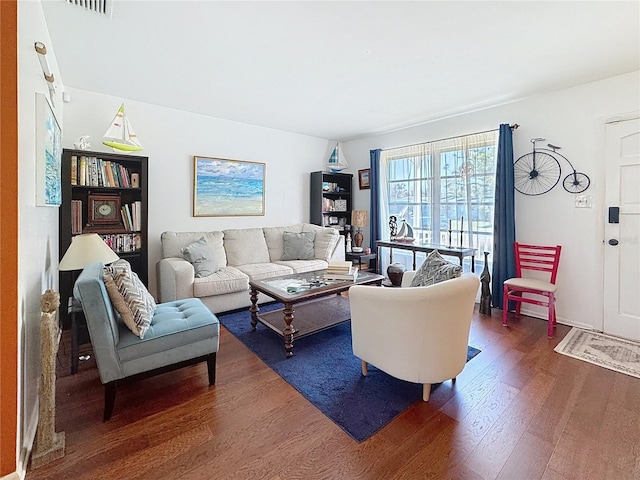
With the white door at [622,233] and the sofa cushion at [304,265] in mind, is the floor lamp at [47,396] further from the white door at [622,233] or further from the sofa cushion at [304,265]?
the white door at [622,233]

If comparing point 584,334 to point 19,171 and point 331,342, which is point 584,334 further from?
point 19,171

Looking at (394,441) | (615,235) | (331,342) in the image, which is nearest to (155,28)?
(331,342)

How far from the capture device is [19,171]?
4.34 feet

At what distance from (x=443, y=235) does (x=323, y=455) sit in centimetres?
345

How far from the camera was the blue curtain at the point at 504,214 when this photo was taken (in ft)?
11.6

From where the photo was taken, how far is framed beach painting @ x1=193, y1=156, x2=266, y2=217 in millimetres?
4156

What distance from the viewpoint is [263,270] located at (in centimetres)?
377

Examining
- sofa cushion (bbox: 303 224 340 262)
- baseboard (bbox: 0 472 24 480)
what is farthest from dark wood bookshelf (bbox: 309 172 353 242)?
baseboard (bbox: 0 472 24 480)

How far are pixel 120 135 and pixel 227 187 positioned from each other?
4.82 feet

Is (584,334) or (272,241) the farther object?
(272,241)

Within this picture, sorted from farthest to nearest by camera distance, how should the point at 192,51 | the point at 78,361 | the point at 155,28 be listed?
the point at 192,51 < the point at 78,361 < the point at 155,28

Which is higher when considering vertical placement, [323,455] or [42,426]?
[42,426]

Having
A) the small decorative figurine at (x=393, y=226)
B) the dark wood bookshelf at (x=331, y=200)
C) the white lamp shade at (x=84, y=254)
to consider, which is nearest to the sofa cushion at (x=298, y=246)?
the dark wood bookshelf at (x=331, y=200)

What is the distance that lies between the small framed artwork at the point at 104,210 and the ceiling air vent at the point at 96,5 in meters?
1.92
